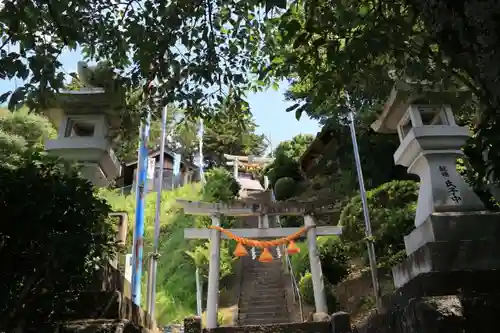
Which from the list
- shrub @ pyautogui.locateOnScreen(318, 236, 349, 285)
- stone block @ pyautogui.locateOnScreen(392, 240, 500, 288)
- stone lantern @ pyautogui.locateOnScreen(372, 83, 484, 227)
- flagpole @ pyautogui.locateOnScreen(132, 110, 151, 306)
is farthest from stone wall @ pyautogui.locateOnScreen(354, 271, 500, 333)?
shrub @ pyautogui.locateOnScreen(318, 236, 349, 285)

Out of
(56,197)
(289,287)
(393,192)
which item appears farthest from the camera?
(289,287)

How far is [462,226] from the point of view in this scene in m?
3.79

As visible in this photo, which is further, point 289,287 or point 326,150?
point 326,150

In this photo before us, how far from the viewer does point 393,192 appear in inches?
452

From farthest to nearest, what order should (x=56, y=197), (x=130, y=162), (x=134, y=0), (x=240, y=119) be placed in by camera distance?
1. (x=130, y=162)
2. (x=240, y=119)
3. (x=134, y=0)
4. (x=56, y=197)

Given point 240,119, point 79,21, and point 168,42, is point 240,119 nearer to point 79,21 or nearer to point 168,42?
point 168,42

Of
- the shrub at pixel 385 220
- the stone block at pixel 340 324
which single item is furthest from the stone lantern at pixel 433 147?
the shrub at pixel 385 220

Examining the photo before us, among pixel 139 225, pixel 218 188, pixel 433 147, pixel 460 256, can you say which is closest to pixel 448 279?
pixel 460 256

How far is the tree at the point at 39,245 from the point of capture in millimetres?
2984

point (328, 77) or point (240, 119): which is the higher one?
point (240, 119)

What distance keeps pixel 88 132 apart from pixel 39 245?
2.25 metres

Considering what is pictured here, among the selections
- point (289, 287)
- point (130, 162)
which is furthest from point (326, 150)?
point (130, 162)

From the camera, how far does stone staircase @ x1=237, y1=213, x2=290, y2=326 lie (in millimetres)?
12656

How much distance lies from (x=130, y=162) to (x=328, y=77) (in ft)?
89.8
